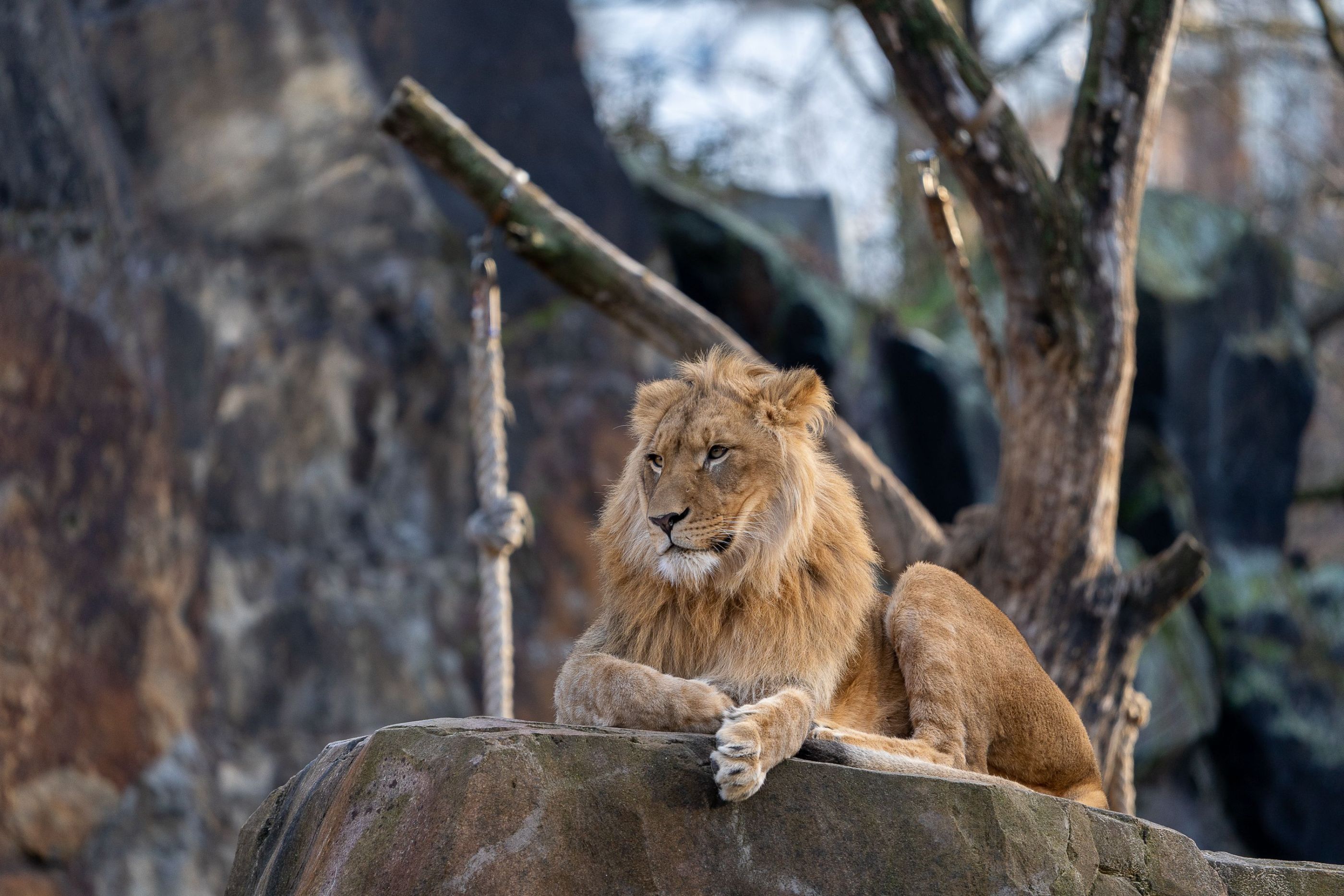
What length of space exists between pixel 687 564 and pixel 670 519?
0.13m

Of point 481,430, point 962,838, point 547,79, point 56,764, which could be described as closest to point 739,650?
point 962,838

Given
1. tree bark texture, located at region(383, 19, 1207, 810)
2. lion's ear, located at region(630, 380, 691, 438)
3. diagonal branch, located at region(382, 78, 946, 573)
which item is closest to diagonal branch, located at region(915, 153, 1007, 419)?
tree bark texture, located at region(383, 19, 1207, 810)

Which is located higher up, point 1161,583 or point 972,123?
point 972,123

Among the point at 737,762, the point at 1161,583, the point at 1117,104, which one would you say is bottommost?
the point at 1161,583

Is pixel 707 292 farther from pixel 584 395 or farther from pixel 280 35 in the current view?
pixel 280 35

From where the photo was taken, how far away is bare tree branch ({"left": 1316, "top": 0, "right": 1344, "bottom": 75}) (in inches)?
294

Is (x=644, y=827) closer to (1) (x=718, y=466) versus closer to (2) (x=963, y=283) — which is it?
(1) (x=718, y=466)

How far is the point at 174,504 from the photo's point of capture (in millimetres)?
8055

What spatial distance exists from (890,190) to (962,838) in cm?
1259

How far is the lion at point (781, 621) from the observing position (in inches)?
141

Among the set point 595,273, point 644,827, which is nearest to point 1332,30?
point 595,273

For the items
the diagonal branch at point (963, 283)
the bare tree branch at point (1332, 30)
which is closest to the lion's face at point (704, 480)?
the diagonal branch at point (963, 283)

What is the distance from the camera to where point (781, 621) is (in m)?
3.68

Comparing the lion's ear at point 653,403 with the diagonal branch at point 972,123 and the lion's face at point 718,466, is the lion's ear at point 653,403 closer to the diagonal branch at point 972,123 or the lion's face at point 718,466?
the lion's face at point 718,466
